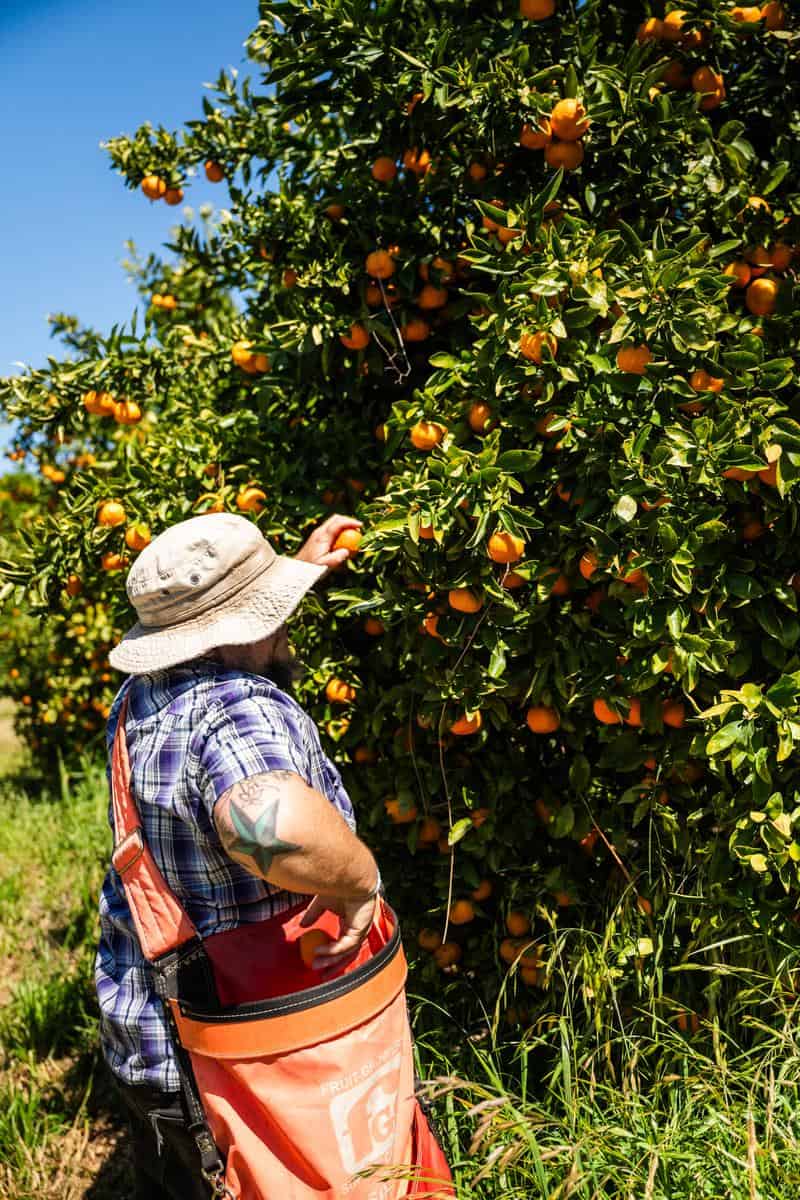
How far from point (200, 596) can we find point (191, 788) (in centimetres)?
34

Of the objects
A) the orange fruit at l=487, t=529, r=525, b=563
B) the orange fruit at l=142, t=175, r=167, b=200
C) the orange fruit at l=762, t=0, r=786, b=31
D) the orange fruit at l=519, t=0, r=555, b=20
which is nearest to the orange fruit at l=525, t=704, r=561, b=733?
the orange fruit at l=487, t=529, r=525, b=563

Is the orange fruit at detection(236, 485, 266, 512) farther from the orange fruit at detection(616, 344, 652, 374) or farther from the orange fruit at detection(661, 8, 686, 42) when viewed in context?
the orange fruit at detection(661, 8, 686, 42)

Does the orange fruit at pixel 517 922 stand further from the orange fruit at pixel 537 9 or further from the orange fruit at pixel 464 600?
the orange fruit at pixel 537 9

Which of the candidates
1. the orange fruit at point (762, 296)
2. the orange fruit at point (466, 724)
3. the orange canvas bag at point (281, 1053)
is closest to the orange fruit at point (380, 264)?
the orange fruit at point (762, 296)

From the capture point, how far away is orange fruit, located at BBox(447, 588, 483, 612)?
1871 mm

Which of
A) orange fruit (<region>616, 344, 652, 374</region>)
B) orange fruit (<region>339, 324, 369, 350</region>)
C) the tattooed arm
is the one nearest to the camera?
the tattooed arm

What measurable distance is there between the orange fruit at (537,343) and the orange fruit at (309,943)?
1131 mm

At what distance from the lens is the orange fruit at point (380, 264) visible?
2350 millimetres

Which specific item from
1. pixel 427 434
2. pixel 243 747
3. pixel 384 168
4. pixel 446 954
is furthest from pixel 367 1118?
pixel 384 168

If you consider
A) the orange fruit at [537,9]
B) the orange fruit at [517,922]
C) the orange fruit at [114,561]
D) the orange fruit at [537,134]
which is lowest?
the orange fruit at [517,922]

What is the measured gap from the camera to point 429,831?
229cm

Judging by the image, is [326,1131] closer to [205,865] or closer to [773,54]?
[205,865]

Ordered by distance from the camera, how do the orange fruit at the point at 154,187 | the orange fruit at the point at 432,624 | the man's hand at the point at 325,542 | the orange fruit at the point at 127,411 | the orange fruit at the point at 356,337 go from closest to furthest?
the orange fruit at the point at 432,624
the man's hand at the point at 325,542
the orange fruit at the point at 356,337
the orange fruit at the point at 127,411
the orange fruit at the point at 154,187

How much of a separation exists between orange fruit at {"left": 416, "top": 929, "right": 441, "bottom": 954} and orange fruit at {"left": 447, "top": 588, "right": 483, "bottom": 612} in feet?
3.30
